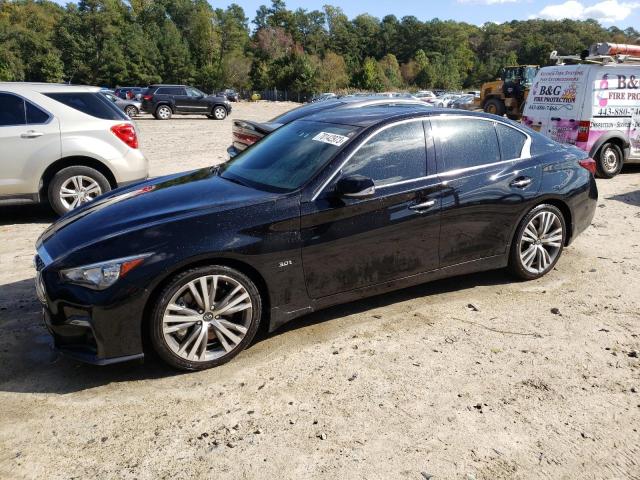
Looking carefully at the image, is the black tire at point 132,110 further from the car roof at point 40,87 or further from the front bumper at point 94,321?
the front bumper at point 94,321

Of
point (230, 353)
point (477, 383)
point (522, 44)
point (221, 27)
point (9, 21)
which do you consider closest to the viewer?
point (477, 383)

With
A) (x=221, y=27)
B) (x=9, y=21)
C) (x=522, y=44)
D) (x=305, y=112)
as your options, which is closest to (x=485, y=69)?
(x=522, y=44)

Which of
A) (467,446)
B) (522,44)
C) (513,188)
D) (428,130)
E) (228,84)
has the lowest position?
(467,446)

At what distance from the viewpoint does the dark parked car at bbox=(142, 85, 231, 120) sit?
97.8 feet

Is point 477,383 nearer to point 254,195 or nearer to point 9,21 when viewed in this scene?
point 254,195

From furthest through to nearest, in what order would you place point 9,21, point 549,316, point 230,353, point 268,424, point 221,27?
point 221,27 → point 9,21 → point 549,316 → point 230,353 → point 268,424

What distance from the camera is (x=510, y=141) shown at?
477 cm

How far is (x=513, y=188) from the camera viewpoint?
460cm

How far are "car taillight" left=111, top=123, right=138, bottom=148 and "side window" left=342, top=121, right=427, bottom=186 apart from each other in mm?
4348

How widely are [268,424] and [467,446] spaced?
105cm

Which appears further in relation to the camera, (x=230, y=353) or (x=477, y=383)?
(x=230, y=353)

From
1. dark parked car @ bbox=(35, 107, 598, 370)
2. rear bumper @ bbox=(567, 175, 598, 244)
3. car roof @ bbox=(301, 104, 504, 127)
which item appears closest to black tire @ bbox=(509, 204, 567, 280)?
dark parked car @ bbox=(35, 107, 598, 370)

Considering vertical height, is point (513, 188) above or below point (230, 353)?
above

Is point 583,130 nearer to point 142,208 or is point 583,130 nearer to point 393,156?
point 393,156
